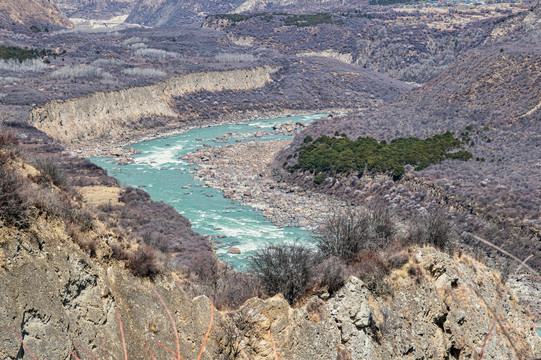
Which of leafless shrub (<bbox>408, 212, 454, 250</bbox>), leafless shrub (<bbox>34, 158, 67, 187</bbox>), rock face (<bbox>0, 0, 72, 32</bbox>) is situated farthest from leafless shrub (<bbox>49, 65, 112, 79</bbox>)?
leafless shrub (<bbox>408, 212, 454, 250</bbox>)

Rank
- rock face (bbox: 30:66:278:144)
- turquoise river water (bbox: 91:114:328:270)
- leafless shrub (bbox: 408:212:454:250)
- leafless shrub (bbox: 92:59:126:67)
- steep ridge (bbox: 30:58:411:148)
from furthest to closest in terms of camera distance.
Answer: leafless shrub (bbox: 92:59:126:67)
steep ridge (bbox: 30:58:411:148)
rock face (bbox: 30:66:278:144)
turquoise river water (bbox: 91:114:328:270)
leafless shrub (bbox: 408:212:454:250)

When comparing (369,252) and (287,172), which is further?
(287,172)

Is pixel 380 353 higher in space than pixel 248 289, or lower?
lower

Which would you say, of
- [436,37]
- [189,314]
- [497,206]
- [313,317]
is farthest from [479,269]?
[436,37]

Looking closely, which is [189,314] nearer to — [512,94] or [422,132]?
[422,132]

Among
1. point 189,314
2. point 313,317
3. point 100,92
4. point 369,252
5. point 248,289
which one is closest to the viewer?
point 189,314

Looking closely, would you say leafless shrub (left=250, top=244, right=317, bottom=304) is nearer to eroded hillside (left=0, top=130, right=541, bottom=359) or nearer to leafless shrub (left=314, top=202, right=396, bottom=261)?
eroded hillside (left=0, top=130, right=541, bottom=359)

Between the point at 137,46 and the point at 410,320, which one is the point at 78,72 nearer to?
the point at 137,46
